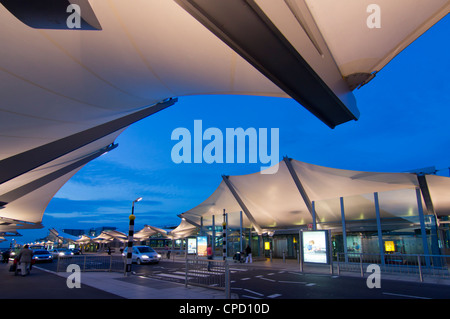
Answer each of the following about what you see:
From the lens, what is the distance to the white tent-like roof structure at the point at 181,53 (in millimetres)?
2068

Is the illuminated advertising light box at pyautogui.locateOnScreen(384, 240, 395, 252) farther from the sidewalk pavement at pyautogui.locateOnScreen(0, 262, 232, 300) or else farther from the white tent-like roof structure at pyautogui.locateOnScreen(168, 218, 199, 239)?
the white tent-like roof structure at pyautogui.locateOnScreen(168, 218, 199, 239)

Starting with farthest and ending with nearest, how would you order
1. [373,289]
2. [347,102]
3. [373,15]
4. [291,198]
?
1. [291,198]
2. [373,289]
3. [347,102]
4. [373,15]

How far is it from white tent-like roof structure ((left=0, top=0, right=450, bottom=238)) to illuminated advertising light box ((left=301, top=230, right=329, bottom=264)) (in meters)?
13.1

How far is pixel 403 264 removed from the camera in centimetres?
1577

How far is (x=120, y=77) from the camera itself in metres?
5.17

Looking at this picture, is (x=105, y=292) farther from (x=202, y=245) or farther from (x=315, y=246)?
(x=202, y=245)

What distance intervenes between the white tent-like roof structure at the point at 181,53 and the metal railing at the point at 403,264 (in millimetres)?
13299

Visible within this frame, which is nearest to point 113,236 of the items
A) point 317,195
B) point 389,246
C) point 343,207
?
point 317,195

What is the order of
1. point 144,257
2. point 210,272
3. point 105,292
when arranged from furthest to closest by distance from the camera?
point 144,257
point 210,272
point 105,292

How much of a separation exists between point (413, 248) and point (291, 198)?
30.6 feet

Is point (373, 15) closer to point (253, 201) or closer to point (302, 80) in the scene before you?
point (302, 80)

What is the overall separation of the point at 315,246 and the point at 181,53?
15.1 meters

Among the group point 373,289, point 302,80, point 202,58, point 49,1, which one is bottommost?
point 373,289
